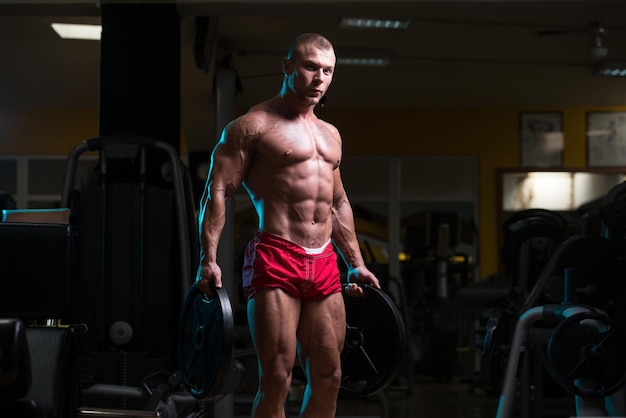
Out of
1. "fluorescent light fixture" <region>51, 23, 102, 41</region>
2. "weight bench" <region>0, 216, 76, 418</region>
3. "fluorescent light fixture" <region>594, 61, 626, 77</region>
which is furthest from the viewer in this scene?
"fluorescent light fixture" <region>594, 61, 626, 77</region>

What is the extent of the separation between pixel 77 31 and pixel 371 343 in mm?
5669

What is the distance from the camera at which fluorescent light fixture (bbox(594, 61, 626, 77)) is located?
29.8 ft

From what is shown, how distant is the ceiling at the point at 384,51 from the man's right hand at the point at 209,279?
3001 mm

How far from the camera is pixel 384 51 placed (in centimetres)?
875

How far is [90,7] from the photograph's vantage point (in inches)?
225

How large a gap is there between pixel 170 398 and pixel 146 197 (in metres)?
1.14

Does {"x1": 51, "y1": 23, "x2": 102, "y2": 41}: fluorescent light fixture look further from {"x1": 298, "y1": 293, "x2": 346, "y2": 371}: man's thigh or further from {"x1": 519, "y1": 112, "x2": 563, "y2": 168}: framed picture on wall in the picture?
{"x1": 298, "y1": 293, "x2": 346, "y2": 371}: man's thigh

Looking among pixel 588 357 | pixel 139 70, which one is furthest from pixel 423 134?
pixel 588 357

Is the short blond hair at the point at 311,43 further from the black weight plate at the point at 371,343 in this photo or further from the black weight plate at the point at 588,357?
the black weight plate at the point at 588,357

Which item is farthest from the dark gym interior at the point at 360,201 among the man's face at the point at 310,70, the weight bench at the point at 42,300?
the man's face at the point at 310,70

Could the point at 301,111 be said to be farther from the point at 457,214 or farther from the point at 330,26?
the point at 457,214

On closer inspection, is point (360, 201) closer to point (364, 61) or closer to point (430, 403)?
point (364, 61)

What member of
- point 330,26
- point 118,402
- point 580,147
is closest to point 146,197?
point 118,402

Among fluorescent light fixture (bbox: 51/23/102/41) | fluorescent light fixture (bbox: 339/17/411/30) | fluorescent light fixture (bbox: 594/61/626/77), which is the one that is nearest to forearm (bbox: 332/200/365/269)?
fluorescent light fixture (bbox: 339/17/411/30)
